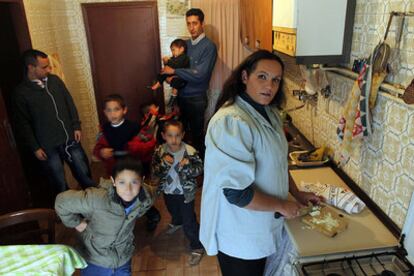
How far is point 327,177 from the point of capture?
1.62 m

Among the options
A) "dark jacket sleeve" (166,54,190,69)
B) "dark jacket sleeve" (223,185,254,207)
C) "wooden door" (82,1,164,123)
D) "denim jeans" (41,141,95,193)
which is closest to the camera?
"dark jacket sleeve" (223,185,254,207)

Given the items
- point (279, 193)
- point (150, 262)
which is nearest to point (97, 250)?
point (150, 262)

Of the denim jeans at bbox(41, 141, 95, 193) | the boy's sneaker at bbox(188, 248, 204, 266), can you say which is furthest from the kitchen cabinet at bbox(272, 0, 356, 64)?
the denim jeans at bbox(41, 141, 95, 193)

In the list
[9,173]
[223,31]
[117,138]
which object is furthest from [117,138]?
[223,31]

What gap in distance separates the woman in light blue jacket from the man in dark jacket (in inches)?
59.0

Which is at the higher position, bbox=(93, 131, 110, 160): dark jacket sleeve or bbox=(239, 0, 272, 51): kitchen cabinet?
bbox=(239, 0, 272, 51): kitchen cabinet

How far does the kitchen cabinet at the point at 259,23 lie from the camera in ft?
6.03

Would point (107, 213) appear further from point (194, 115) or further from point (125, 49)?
point (125, 49)

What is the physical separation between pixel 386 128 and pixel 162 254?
1628mm

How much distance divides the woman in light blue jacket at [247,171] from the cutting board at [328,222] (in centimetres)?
13

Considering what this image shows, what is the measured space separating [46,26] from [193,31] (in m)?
1.25

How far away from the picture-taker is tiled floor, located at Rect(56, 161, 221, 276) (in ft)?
6.70

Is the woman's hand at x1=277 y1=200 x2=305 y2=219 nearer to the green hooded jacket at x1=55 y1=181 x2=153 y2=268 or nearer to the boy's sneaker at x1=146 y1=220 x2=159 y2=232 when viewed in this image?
the green hooded jacket at x1=55 y1=181 x2=153 y2=268

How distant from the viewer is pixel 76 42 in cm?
329
